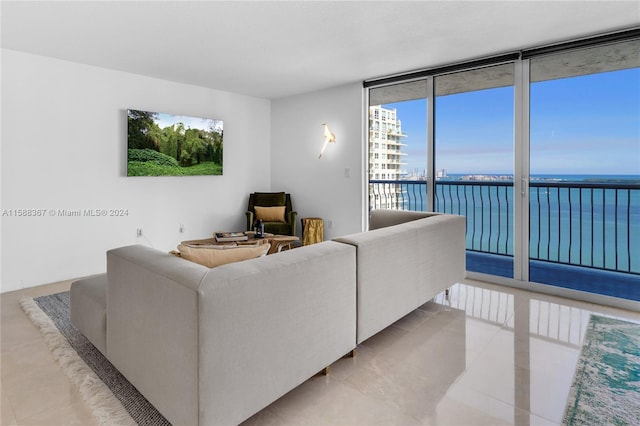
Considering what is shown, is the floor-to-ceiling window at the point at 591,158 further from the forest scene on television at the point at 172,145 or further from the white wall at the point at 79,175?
the forest scene on television at the point at 172,145

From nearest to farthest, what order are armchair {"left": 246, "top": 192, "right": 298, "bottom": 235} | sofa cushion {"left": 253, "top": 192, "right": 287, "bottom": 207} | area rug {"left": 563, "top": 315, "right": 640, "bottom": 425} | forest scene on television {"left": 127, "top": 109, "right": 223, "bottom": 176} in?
area rug {"left": 563, "top": 315, "right": 640, "bottom": 425} < forest scene on television {"left": 127, "top": 109, "right": 223, "bottom": 176} < armchair {"left": 246, "top": 192, "right": 298, "bottom": 235} < sofa cushion {"left": 253, "top": 192, "right": 287, "bottom": 207}

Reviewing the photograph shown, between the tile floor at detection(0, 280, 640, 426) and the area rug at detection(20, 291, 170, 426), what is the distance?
5 cm

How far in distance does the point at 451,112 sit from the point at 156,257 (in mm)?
4067

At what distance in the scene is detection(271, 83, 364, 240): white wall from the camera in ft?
16.4

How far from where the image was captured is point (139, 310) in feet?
5.25

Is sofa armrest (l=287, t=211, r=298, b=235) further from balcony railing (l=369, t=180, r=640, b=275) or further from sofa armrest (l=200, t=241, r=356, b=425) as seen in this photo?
sofa armrest (l=200, t=241, r=356, b=425)

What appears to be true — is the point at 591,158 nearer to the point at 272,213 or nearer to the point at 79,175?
the point at 272,213

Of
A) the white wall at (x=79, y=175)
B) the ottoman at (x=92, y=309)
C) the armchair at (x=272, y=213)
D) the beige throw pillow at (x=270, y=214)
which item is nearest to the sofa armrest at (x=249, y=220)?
the armchair at (x=272, y=213)

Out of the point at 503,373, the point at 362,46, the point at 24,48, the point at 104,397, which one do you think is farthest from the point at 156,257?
the point at 24,48

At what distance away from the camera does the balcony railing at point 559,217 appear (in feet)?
12.0

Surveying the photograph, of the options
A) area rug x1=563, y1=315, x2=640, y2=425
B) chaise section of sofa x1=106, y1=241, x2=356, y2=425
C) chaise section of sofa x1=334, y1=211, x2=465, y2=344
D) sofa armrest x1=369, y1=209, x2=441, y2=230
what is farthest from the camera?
sofa armrest x1=369, y1=209, x2=441, y2=230

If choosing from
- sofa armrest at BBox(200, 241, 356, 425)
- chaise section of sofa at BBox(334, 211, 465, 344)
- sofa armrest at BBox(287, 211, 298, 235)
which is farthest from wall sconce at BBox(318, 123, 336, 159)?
sofa armrest at BBox(200, 241, 356, 425)

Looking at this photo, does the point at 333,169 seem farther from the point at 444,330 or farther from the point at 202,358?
the point at 202,358

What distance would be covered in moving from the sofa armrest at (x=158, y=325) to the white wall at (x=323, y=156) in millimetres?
3530
